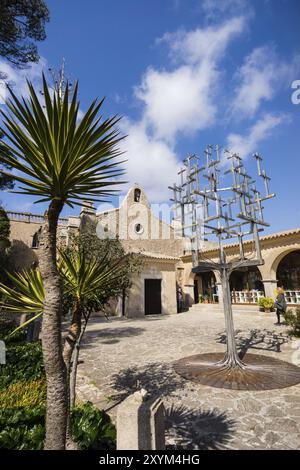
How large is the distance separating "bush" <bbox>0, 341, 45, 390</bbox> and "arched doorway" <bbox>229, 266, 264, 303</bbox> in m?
16.3

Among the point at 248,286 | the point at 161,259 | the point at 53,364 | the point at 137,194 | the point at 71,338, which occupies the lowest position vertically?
the point at 53,364

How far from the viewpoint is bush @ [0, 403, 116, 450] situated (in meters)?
2.93

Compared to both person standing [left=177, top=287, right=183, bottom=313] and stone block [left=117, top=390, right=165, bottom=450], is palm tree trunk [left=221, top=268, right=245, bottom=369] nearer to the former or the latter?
stone block [left=117, top=390, right=165, bottom=450]

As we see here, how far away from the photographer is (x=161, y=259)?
18.9m

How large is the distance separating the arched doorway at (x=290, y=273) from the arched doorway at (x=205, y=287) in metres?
5.37

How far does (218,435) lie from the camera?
344 cm

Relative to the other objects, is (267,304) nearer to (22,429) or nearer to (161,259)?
(161,259)

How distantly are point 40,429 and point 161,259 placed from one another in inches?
629

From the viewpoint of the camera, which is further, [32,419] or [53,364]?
[32,419]

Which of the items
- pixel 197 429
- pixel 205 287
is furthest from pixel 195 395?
pixel 205 287

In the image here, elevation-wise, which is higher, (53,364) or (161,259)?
(161,259)

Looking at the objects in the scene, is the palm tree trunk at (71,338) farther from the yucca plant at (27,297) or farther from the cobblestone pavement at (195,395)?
the cobblestone pavement at (195,395)
